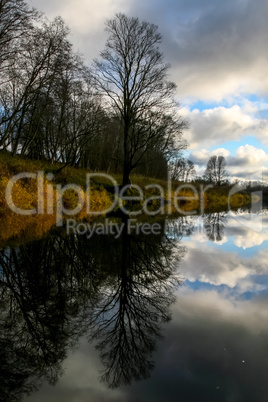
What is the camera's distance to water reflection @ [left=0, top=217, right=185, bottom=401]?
2.40m

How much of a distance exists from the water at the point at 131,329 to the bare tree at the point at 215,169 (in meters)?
71.1

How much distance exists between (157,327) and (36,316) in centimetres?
139

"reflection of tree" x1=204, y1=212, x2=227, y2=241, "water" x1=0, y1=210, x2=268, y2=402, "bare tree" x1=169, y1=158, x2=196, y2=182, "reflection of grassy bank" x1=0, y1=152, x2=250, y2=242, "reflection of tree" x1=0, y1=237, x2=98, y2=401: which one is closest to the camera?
"water" x1=0, y1=210, x2=268, y2=402

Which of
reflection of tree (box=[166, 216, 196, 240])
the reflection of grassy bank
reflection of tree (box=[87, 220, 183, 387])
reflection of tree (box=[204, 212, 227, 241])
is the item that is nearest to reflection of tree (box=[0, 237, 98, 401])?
reflection of tree (box=[87, 220, 183, 387])

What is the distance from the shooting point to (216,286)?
456cm

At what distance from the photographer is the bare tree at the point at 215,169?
2913 inches

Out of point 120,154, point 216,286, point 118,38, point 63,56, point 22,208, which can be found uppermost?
point 118,38

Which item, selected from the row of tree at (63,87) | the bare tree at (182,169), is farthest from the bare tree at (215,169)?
the row of tree at (63,87)

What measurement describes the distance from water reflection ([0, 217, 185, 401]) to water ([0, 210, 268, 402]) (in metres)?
0.01

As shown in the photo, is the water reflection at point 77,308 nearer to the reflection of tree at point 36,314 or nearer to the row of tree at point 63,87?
the reflection of tree at point 36,314

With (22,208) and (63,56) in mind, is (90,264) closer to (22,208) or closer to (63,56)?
(22,208)

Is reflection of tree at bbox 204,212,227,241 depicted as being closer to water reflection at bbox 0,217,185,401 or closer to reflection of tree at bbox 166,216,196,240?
reflection of tree at bbox 166,216,196,240

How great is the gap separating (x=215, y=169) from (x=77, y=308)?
75923 millimetres

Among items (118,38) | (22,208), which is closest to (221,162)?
(118,38)
